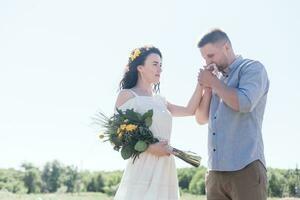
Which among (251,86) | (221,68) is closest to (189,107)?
(221,68)

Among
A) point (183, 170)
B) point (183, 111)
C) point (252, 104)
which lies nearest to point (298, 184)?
point (183, 170)

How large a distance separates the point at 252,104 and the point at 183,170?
20.4 meters

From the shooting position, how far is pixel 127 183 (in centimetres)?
531

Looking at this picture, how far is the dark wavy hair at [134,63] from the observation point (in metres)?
5.59

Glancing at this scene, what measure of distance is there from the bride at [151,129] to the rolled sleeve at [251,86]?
102 centimetres

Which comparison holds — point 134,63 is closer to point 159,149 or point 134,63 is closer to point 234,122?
point 159,149

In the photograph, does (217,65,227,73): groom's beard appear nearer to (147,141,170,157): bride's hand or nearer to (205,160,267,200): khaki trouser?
(205,160,267,200): khaki trouser

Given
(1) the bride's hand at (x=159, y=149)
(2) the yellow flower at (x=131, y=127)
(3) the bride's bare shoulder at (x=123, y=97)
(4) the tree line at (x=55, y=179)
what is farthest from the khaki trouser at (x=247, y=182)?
(4) the tree line at (x=55, y=179)

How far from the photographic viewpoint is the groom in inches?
161

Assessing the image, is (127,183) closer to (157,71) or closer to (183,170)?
(157,71)

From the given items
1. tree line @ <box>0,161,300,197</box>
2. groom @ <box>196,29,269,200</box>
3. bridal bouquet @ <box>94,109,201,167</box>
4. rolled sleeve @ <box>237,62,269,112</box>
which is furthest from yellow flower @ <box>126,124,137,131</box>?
tree line @ <box>0,161,300,197</box>

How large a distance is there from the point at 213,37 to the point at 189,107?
1164 mm

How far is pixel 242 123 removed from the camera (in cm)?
421

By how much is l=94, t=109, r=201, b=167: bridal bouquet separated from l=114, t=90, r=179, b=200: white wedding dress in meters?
0.15
